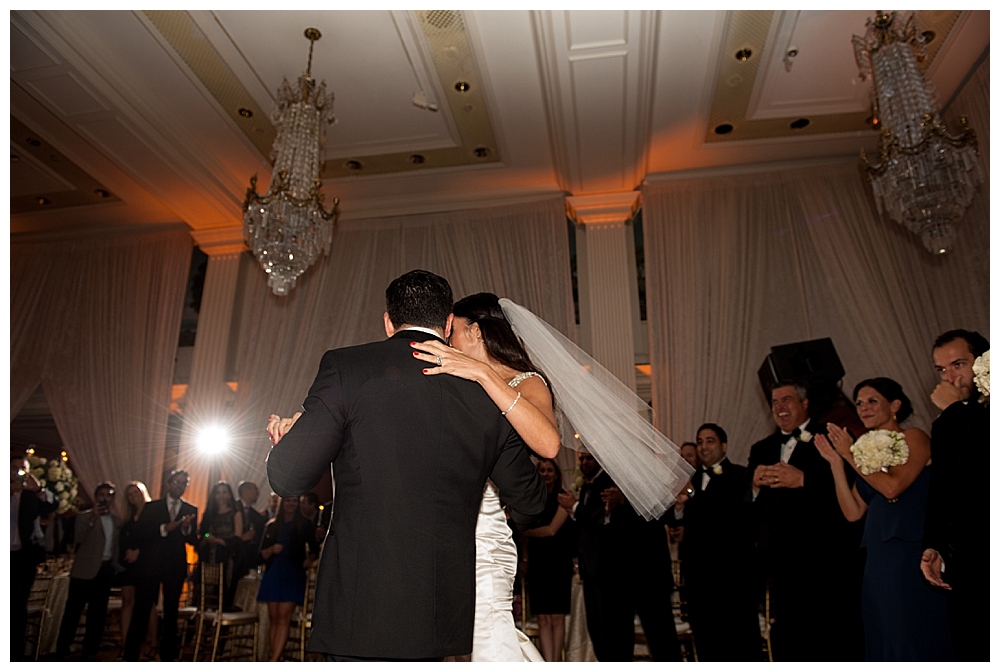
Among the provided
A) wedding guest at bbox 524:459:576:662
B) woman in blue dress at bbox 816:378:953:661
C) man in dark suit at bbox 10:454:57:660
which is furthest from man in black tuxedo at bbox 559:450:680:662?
man in dark suit at bbox 10:454:57:660

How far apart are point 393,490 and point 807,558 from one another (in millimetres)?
2964

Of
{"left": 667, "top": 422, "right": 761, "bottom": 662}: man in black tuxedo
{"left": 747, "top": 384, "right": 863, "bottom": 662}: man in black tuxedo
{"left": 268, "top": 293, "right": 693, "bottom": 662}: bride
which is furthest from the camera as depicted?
{"left": 667, "top": 422, "right": 761, "bottom": 662}: man in black tuxedo

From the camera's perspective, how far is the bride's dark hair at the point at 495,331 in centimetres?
271

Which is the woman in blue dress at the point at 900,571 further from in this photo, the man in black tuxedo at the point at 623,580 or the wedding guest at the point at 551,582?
the wedding guest at the point at 551,582

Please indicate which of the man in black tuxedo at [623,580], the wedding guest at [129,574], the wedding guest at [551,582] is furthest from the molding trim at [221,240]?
the man in black tuxedo at [623,580]

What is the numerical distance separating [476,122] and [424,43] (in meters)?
1.34

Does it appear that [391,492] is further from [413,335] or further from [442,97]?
[442,97]

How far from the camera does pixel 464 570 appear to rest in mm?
1918

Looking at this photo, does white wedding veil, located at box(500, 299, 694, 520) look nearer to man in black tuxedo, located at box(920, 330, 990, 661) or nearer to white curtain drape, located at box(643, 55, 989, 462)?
man in black tuxedo, located at box(920, 330, 990, 661)

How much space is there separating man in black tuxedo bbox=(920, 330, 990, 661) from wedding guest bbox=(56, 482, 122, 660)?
5.86m

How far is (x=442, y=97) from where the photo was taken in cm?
712

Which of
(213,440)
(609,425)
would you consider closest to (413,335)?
(609,425)

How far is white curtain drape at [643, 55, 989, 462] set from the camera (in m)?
7.23

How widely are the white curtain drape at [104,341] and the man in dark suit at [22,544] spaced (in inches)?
128
